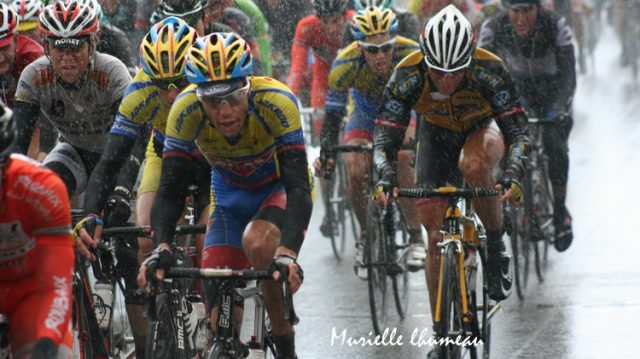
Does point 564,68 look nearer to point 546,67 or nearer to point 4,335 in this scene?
point 546,67

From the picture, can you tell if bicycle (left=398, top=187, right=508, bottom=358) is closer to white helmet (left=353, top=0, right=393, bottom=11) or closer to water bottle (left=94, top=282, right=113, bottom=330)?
water bottle (left=94, top=282, right=113, bottom=330)

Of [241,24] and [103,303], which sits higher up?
[241,24]

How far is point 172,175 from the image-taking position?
21.6 feet

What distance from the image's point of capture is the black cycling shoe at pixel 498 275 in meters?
8.25

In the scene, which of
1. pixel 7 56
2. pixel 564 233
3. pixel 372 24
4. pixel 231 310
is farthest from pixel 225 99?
pixel 564 233

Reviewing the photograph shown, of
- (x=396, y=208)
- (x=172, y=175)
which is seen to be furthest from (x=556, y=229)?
(x=172, y=175)

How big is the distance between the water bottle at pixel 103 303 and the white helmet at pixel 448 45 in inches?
88.0

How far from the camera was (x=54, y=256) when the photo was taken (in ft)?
15.9

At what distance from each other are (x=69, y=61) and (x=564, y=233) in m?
5.07

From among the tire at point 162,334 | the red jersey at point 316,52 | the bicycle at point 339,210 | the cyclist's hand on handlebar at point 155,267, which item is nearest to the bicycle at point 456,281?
the tire at point 162,334

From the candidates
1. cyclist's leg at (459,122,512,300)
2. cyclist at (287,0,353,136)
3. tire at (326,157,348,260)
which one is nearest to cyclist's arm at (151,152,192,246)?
cyclist's leg at (459,122,512,300)

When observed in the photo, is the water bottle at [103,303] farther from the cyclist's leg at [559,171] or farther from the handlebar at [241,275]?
the cyclist's leg at [559,171]

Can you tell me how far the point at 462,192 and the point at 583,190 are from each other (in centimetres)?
838

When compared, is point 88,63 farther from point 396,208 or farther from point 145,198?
point 396,208
